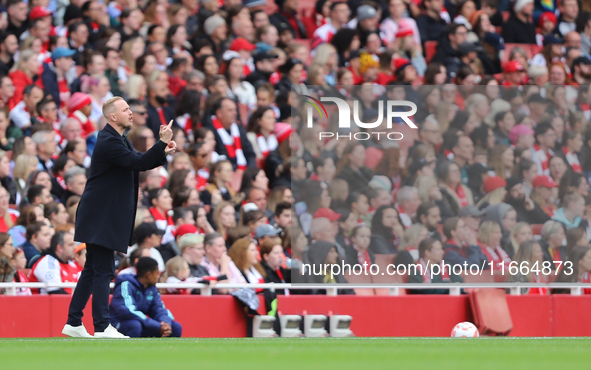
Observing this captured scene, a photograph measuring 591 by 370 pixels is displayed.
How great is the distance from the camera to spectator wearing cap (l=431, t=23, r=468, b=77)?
16031 mm

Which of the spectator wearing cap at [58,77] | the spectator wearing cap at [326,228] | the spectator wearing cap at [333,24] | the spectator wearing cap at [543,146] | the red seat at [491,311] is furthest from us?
the spectator wearing cap at [333,24]

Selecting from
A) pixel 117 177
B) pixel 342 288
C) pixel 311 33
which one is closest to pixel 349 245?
pixel 342 288

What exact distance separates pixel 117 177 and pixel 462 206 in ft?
11.2

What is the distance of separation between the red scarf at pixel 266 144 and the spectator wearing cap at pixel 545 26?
640cm

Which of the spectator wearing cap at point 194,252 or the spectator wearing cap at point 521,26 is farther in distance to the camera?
the spectator wearing cap at point 521,26

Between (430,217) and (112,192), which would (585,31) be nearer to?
(430,217)

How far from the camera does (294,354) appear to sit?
18.9 ft

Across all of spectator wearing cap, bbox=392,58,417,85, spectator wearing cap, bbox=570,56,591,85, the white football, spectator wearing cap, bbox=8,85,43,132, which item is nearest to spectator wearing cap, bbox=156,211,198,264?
spectator wearing cap, bbox=8,85,43,132

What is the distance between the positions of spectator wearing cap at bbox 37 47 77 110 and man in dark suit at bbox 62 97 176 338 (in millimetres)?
5195

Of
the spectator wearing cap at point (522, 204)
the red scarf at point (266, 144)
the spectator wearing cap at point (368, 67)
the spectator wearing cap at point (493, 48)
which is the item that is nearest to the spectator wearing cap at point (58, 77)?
the red scarf at point (266, 144)

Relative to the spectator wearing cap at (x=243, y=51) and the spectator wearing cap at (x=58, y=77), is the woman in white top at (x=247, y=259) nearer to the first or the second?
the spectator wearing cap at (x=58, y=77)

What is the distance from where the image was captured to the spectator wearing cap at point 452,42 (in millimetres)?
16031

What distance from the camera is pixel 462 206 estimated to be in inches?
376

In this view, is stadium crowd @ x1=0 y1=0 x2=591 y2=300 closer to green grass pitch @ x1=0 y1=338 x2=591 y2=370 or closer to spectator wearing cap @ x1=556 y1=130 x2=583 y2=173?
spectator wearing cap @ x1=556 y1=130 x2=583 y2=173
